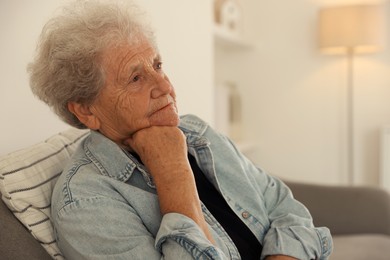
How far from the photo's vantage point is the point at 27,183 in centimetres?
106

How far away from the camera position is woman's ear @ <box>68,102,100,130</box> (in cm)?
114

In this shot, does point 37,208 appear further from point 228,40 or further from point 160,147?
point 228,40

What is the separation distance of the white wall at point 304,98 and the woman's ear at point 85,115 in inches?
88.8

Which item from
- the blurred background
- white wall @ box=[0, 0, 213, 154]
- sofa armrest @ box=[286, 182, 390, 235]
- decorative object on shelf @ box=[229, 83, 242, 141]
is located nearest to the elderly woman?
white wall @ box=[0, 0, 213, 154]

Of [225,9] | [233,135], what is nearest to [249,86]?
[233,135]

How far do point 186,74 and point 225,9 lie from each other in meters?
0.90

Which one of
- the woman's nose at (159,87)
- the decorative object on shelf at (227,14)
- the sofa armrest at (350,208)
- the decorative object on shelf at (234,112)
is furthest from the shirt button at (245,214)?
the decorative object on shelf at (234,112)

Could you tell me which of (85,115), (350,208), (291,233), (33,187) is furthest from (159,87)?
(350,208)

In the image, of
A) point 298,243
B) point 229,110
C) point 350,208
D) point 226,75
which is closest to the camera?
point 298,243

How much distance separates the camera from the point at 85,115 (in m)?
1.15

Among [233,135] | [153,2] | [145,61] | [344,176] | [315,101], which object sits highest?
[153,2]

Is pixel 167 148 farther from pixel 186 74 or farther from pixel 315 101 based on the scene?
pixel 315 101

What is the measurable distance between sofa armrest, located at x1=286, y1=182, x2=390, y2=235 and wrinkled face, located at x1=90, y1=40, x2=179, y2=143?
90cm

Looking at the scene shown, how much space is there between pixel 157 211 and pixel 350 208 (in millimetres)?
1000
